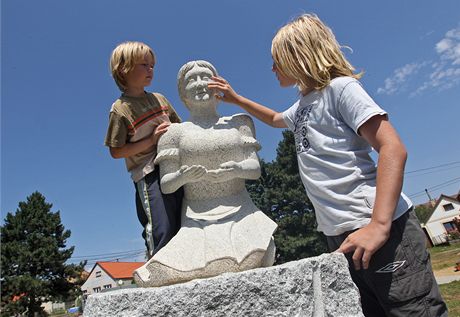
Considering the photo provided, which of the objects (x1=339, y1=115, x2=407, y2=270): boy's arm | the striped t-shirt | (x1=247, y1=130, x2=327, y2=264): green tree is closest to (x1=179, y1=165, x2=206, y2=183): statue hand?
the striped t-shirt

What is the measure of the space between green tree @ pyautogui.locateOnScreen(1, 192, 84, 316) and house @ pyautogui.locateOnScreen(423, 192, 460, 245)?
32.0 meters

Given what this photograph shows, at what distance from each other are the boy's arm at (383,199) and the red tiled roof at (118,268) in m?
35.4

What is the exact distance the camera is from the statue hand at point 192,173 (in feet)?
7.82

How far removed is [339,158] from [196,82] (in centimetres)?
143

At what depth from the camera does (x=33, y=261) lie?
20547 mm

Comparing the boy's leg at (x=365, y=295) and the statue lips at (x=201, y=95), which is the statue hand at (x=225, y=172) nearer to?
the statue lips at (x=201, y=95)

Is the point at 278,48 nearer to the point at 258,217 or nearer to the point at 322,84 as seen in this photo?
the point at 322,84

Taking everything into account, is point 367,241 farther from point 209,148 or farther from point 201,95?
point 201,95

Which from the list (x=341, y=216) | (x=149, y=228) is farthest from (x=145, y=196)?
(x=341, y=216)

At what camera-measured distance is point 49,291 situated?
808 inches

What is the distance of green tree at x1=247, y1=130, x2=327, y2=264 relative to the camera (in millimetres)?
20906

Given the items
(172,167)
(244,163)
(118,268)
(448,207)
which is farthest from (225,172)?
(448,207)

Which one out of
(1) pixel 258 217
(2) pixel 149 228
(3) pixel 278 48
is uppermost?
(3) pixel 278 48

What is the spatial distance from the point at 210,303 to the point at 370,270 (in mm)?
781
